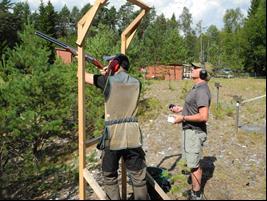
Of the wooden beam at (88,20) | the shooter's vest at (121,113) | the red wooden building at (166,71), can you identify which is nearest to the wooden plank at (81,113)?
the wooden beam at (88,20)

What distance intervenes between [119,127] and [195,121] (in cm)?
121

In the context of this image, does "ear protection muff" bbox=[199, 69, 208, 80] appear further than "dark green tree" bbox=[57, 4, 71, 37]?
No

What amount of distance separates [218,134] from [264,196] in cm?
736

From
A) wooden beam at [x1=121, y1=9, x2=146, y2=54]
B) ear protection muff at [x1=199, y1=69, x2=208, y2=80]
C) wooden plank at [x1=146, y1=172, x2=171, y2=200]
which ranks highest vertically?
wooden beam at [x1=121, y1=9, x2=146, y2=54]

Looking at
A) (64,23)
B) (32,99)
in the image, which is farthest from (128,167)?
(64,23)

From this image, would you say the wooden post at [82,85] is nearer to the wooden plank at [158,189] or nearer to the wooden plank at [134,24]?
the wooden plank at [158,189]

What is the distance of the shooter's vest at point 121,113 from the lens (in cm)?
391

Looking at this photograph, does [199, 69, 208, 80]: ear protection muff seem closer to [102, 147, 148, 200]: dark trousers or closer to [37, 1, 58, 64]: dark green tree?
[102, 147, 148, 200]: dark trousers

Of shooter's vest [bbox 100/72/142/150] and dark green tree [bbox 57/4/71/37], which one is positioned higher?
dark green tree [bbox 57/4/71/37]

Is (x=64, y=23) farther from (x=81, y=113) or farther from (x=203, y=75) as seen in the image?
(x=81, y=113)

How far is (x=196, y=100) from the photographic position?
473 centimetres

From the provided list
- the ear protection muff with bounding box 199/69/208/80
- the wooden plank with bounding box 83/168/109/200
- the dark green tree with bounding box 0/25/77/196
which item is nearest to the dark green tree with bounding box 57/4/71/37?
the dark green tree with bounding box 0/25/77/196

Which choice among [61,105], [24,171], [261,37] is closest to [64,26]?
[61,105]

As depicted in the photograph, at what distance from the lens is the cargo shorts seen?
4906 mm
